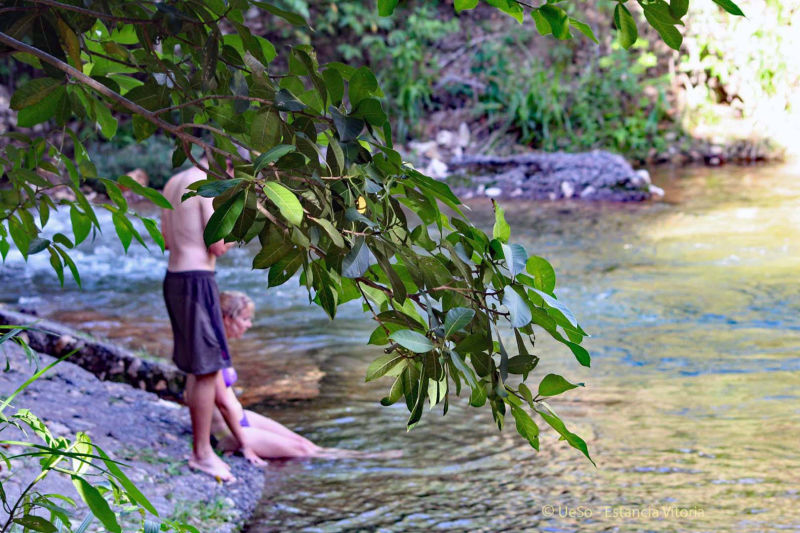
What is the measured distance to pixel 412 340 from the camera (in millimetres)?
1310

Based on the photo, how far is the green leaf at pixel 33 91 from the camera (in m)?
1.66

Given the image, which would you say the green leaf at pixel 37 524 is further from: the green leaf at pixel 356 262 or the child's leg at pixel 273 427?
the child's leg at pixel 273 427

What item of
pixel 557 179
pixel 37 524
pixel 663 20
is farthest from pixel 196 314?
pixel 557 179

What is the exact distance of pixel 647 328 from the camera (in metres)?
7.10

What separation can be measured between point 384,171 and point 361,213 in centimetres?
7

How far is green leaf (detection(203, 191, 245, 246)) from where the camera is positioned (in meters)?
1.27

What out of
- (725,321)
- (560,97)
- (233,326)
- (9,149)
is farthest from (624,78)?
(9,149)

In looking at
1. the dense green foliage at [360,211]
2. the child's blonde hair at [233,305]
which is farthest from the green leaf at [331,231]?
the child's blonde hair at [233,305]

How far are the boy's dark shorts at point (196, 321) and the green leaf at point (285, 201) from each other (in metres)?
3.17

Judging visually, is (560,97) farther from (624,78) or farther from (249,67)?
(249,67)

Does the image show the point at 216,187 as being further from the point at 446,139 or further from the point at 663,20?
the point at 446,139

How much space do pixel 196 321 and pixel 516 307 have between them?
10.7 ft

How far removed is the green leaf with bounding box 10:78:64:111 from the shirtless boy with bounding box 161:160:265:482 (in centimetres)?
260

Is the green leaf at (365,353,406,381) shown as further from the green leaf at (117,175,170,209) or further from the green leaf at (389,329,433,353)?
the green leaf at (117,175,170,209)
